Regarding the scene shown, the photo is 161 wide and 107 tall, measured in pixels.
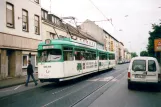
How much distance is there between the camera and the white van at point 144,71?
12.6 m

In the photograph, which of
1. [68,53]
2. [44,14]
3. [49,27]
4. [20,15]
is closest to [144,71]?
[68,53]

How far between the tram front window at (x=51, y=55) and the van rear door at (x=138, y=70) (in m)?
4.90

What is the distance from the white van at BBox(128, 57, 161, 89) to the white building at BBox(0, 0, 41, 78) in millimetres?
12212

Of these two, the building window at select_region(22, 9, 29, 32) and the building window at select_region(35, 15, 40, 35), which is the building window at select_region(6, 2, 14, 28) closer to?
the building window at select_region(22, 9, 29, 32)

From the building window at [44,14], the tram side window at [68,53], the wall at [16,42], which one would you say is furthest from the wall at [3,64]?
the building window at [44,14]

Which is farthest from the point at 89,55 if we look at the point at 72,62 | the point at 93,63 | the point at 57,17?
the point at 57,17

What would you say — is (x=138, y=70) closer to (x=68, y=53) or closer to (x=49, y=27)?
(x=68, y=53)

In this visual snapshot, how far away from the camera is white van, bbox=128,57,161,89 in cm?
1262

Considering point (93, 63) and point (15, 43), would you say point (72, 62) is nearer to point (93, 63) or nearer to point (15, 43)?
point (93, 63)

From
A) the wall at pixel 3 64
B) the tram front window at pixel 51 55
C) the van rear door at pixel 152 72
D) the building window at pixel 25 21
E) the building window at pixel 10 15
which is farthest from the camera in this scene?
the building window at pixel 25 21

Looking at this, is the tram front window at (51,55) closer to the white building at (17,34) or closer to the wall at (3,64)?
the white building at (17,34)

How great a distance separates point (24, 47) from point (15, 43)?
6.23ft

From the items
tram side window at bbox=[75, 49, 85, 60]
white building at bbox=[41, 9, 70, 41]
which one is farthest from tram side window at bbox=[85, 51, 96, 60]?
white building at bbox=[41, 9, 70, 41]

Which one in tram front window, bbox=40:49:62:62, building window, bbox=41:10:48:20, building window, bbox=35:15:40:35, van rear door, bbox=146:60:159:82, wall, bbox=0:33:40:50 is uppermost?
building window, bbox=41:10:48:20
